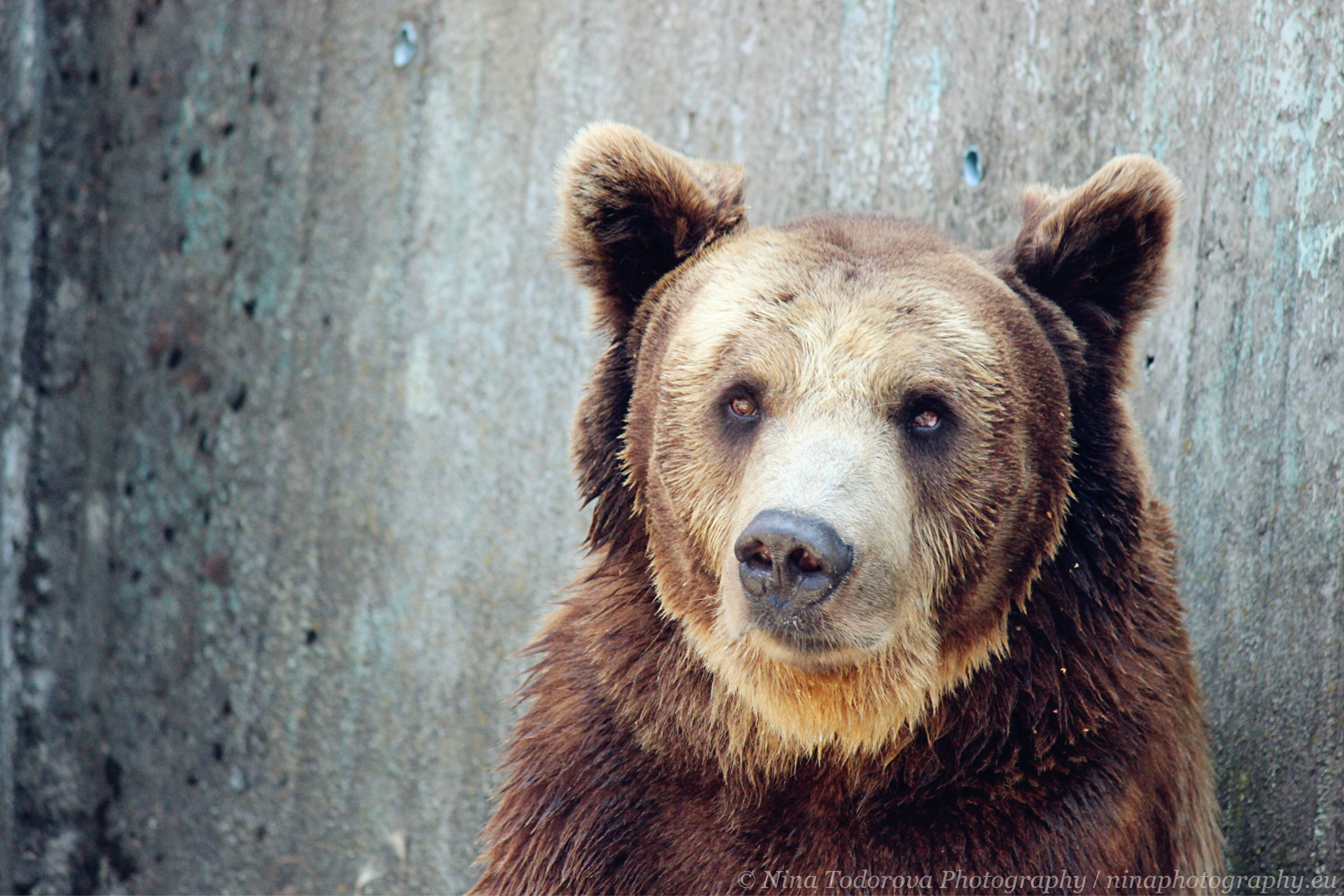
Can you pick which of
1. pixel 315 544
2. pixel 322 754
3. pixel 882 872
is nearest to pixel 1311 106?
pixel 882 872

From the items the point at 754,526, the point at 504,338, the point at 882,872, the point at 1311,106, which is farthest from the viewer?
the point at 504,338

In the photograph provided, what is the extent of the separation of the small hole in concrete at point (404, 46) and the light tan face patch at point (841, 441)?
2186mm

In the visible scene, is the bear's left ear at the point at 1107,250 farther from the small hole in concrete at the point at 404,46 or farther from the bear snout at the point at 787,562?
the small hole in concrete at the point at 404,46

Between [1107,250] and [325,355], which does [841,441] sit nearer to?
[1107,250]

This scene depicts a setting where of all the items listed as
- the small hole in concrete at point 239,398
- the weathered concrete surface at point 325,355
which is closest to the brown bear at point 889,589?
the weathered concrete surface at point 325,355

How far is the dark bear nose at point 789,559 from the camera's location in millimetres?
2701

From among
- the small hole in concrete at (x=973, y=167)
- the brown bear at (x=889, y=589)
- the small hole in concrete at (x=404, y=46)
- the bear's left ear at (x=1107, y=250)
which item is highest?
the small hole in concrete at (x=404, y=46)

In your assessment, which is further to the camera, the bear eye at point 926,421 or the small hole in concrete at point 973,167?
the small hole in concrete at point 973,167

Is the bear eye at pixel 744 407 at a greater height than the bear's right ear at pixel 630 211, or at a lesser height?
lesser

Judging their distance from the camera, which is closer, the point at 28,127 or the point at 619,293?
the point at 619,293

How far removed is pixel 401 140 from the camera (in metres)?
4.95

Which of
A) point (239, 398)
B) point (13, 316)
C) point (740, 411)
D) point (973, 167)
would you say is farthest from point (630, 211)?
point (13, 316)

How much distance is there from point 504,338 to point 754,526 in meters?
2.38

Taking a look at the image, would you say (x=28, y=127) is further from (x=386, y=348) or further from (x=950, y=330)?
(x=950, y=330)
